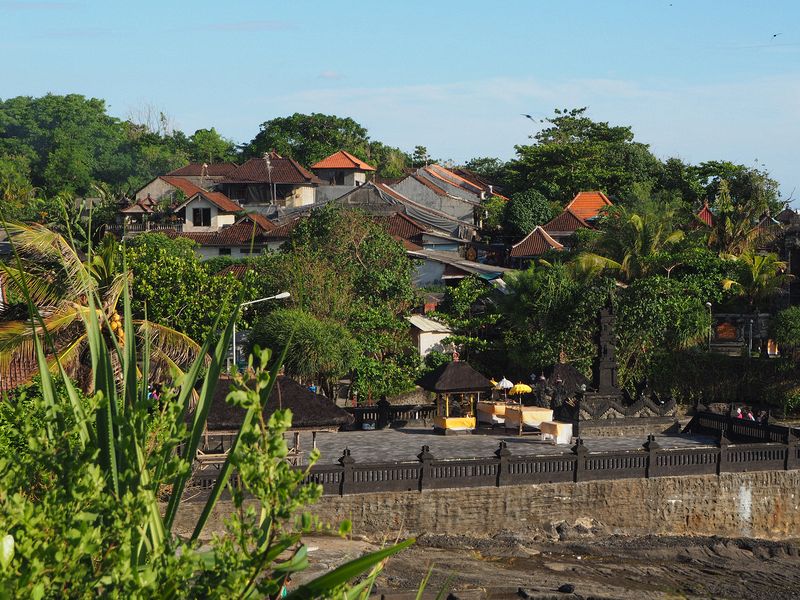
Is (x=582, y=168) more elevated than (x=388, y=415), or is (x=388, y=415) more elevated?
(x=582, y=168)

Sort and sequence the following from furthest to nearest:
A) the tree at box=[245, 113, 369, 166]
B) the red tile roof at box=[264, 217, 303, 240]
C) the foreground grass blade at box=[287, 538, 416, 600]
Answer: the tree at box=[245, 113, 369, 166]
the red tile roof at box=[264, 217, 303, 240]
the foreground grass blade at box=[287, 538, 416, 600]

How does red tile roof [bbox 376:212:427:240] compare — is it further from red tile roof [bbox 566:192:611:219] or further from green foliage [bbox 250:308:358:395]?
green foliage [bbox 250:308:358:395]

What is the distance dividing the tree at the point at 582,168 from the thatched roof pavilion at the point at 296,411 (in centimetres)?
4690

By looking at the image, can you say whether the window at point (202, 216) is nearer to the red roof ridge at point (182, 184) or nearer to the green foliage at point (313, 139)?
Result: the red roof ridge at point (182, 184)

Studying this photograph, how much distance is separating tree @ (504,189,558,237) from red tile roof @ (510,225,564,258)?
7.25 metres

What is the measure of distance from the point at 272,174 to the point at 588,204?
65.1 feet

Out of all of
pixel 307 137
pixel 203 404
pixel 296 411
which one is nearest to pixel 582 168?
pixel 307 137

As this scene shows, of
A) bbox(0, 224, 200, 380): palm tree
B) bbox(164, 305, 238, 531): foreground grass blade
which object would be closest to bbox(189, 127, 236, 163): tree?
bbox(0, 224, 200, 380): palm tree

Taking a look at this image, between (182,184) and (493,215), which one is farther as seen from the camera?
(182,184)

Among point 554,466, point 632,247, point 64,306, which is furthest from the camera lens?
point 632,247

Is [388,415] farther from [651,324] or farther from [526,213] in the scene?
[526,213]

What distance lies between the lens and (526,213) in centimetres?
6456

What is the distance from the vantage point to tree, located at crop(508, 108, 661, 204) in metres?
70.0

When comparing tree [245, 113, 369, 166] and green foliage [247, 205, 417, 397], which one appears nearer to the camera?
green foliage [247, 205, 417, 397]
